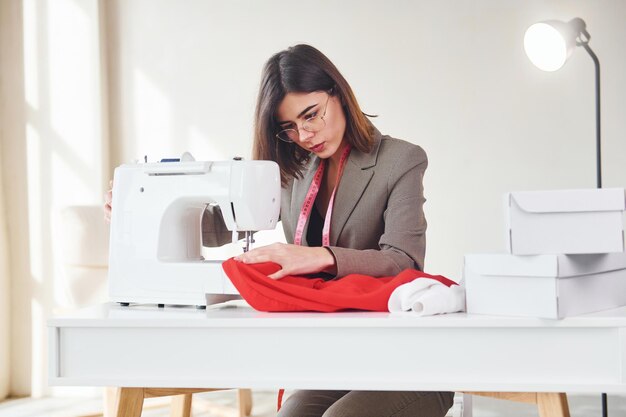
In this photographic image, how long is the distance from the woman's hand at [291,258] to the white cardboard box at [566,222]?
0.45m

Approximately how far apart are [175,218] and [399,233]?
0.53 metres

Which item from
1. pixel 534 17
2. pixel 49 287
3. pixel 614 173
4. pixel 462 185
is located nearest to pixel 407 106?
pixel 462 185

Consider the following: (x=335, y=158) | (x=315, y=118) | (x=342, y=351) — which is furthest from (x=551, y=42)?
(x=342, y=351)

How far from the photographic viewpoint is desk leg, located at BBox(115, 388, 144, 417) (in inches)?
59.8

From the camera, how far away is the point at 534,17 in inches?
161

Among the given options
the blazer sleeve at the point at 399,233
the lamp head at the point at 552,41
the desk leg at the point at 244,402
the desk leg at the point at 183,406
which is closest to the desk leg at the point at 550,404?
the blazer sleeve at the point at 399,233

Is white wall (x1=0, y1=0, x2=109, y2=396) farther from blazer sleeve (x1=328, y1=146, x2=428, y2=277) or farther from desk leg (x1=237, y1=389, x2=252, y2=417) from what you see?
blazer sleeve (x1=328, y1=146, x2=428, y2=277)

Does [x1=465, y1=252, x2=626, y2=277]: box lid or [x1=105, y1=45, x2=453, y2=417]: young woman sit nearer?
[x1=465, y1=252, x2=626, y2=277]: box lid

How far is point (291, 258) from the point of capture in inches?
62.4

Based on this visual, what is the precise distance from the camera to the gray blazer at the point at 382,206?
→ 6.20ft

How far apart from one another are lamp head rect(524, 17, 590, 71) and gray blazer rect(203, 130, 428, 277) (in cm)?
134

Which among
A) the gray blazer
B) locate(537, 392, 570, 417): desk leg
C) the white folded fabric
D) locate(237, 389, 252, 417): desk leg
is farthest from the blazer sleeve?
locate(237, 389, 252, 417): desk leg

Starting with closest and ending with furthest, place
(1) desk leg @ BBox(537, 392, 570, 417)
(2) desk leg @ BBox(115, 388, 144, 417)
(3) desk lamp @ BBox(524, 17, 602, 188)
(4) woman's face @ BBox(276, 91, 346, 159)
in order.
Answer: (1) desk leg @ BBox(537, 392, 570, 417)
(2) desk leg @ BBox(115, 388, 144, 417)
(4) woman's face @ BBox(276, 91, 346, 159)
(3) desk lamp @ BBox(524, 17, 602, 188)

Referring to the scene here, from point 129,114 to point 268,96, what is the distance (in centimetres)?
267
